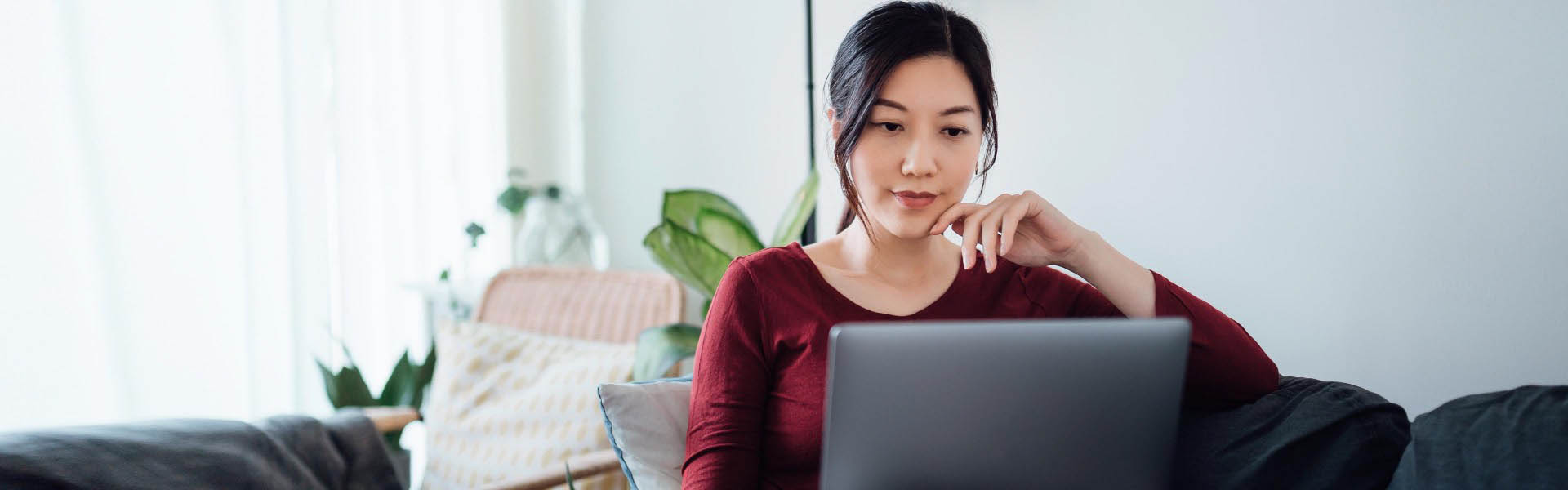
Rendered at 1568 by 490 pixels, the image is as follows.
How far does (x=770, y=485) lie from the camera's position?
1.13 meters

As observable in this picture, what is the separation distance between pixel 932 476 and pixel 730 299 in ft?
1.49

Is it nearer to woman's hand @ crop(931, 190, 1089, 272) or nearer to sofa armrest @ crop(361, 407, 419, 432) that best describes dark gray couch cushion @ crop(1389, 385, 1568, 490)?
woman's hand @ crop(931, 190, 1089, 272)

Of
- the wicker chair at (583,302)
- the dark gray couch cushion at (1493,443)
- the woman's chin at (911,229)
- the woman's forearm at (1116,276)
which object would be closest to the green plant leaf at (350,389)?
the wicker chair at (583,302)

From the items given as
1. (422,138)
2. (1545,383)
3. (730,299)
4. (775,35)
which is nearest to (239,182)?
(422,138)

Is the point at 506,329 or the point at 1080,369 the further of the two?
the point at 506,329

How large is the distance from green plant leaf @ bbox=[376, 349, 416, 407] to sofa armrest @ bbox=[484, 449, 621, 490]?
0.67m

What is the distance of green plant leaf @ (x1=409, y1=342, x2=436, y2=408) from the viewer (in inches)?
83.4

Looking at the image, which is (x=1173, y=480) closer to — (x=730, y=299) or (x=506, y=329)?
(x=730, y=299)

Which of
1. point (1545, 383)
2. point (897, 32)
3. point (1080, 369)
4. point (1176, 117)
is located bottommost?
point (1545, 383)

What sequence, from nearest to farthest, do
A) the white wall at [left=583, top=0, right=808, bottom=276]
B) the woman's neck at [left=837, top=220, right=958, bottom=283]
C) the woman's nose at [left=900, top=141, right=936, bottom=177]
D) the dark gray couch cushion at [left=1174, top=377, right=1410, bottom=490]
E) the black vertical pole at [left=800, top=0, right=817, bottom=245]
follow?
the dark gray couch cushion at [left=1174, top=377, right=1410, bottom=490], the woman's nose at [left=900, top=141, right=936, bottom=177], the woman's neck at [left=837, top=220, right=958, bottom=283], the black vertical pole at [left=800, top=0, right=817, bottom=245], the white wall at [left=583, top=0, right=808, bottom=276]

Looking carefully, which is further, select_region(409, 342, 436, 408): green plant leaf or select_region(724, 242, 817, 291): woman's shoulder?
select_region(409, 342, 436, 408): green plant leaf

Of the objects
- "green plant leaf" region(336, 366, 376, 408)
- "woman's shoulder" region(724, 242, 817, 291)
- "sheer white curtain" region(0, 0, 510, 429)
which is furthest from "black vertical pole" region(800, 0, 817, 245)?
"sheer white curtain" region(0, 0, 510, 429)

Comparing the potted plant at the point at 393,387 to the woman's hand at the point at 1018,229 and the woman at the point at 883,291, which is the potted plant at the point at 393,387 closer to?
the woman at the point at 883,291

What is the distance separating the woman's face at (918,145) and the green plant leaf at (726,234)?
0.58 meters
